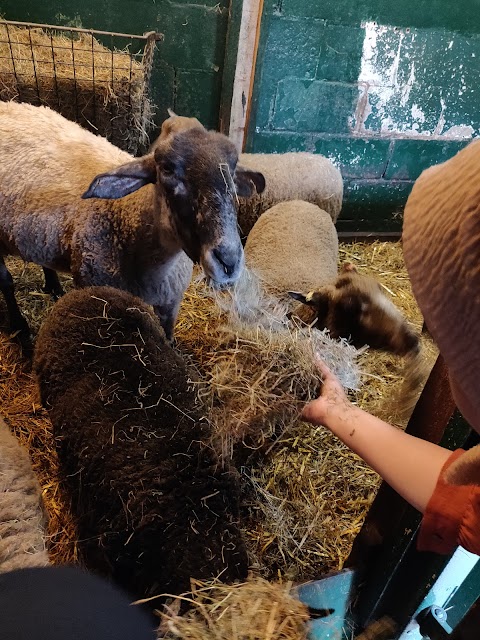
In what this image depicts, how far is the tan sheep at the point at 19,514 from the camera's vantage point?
5.77ft

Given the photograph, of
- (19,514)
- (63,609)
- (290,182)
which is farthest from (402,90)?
(63,609)

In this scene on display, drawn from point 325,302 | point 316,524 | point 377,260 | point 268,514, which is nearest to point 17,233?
point 325,302

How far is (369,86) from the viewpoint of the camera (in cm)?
549

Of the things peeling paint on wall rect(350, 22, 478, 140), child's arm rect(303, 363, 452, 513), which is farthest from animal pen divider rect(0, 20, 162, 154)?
child's arm rect(303, 363, 452, 513)

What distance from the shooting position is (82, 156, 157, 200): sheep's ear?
2.82 m

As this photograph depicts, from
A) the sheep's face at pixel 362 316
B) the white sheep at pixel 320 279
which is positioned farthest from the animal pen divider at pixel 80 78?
the sheep's face at pixel 362 316

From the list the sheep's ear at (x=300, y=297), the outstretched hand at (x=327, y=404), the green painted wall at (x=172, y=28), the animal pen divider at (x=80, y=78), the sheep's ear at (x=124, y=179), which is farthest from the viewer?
the green painted wall at (x=172, y=28)

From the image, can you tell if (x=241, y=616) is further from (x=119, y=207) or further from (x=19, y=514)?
(x=119, y=207)

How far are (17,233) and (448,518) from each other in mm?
3123

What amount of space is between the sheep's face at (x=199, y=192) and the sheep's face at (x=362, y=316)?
936 millimetres

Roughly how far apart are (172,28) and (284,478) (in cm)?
449

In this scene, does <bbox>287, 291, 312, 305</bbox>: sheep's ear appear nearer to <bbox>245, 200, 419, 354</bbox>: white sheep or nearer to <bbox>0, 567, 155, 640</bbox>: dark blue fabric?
<bbox>245, 200, 419, 354</bbox>: white sheep

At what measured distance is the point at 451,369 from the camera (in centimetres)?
96

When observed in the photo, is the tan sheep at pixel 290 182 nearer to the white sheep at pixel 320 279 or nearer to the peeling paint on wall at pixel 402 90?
the white sheep at pixel 320 279
